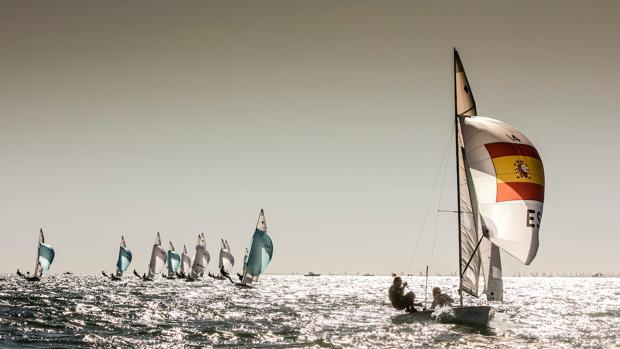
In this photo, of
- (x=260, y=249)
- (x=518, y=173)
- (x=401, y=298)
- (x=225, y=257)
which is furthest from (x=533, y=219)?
(x=225, y=257)

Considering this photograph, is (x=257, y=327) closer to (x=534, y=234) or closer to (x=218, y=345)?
(x=218, y=345)

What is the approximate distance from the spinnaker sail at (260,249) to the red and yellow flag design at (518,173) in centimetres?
4498

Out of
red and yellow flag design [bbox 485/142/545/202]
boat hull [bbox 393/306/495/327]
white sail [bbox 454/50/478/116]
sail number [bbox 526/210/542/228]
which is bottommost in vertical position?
boat hull [bbox 393/306/495/327]

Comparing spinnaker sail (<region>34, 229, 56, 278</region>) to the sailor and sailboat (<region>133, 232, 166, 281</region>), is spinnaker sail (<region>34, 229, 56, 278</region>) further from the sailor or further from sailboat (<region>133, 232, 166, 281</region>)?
the sailor

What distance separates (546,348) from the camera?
69.9 ft

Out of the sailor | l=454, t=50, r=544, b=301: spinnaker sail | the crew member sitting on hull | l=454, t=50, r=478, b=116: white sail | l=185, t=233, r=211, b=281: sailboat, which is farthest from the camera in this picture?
l=185, t=233, r=211, b=281: sailboat

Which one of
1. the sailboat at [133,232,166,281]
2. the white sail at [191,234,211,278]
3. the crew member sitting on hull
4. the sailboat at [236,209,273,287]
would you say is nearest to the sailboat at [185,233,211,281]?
the white sail at [191,234,211,278]

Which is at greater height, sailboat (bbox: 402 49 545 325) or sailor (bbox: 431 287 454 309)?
sailboat (bbox: 402 49 545 325)

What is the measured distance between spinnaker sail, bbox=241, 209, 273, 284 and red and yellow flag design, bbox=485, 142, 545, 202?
4498 centimetres

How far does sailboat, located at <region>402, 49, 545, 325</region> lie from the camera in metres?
24.6

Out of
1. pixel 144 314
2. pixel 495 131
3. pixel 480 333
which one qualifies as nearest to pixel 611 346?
pixel 480 333

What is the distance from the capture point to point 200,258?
4343 inches

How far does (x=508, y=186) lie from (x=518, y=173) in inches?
24.7

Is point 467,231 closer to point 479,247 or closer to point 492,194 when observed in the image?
Answer: point 479,247
